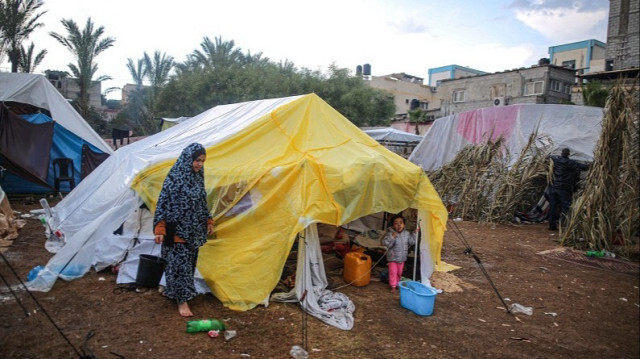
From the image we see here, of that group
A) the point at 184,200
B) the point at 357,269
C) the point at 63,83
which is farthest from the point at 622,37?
the point at 63,83

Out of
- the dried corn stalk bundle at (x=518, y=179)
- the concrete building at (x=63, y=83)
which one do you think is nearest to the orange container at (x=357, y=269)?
the dried corn stalk bundle at (x=518, y=179)

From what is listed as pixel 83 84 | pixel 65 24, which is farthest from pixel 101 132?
pixel 65 24

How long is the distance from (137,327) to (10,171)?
326 inches

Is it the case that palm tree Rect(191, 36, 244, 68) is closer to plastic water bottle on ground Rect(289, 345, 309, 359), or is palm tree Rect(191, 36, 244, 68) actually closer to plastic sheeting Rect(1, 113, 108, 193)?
plastic sheeting Rect(1, 113, 108, 193)

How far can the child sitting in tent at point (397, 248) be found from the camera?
512cm

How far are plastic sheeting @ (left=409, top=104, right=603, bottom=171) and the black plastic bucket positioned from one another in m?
9.79

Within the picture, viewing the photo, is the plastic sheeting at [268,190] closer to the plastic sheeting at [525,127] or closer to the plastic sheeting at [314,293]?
the plastic sheeting at [314,293]

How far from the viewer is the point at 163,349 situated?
3.40m

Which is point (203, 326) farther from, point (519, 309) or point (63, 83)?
point (63, 83)

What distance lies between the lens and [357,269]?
5090mm

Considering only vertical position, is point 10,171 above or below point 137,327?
above

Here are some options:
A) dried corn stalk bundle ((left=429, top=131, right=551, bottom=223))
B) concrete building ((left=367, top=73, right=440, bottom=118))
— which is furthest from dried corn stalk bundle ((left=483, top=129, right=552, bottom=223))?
concrete building ((left=367, top=73, right=440, bottom=118))

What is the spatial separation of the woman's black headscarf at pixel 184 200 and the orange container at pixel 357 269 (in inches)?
80.3

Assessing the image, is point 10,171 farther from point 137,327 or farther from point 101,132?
point 101,132
